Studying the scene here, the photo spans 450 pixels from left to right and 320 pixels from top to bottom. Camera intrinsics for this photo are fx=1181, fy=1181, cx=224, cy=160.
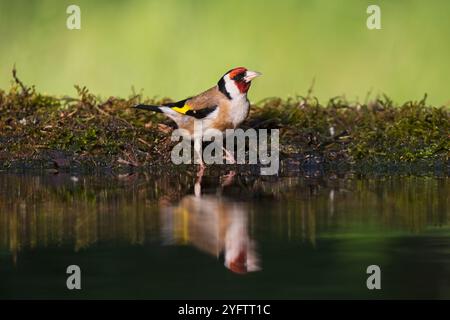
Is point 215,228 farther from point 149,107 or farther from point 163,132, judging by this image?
point 149,107

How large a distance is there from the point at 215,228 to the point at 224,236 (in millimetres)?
284

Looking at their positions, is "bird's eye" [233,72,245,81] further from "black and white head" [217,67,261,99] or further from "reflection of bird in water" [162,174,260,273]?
"reflection of bird in water" [162,174,260,273]

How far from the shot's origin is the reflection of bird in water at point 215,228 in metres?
6.09

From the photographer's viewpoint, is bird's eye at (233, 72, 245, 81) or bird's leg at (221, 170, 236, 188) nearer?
bird's leg at (221, 170, 236, 188)

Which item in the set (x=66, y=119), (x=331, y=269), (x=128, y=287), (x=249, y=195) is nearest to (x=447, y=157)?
(x=249, y=195)

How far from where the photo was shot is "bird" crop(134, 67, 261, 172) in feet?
35.0

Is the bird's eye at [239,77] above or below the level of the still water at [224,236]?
above

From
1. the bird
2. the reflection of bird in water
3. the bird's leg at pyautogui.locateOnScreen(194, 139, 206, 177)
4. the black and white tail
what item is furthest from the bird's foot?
the reflection of bird in water

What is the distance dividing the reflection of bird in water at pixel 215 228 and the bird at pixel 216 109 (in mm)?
2391

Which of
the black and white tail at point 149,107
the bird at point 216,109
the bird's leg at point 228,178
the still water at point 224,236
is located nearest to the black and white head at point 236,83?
the bird at point 216,109

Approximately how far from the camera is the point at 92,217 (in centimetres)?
744

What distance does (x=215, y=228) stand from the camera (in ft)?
22.8

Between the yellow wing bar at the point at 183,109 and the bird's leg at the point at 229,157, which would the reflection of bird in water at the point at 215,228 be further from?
the yellow wing bar at the point at 183,109
